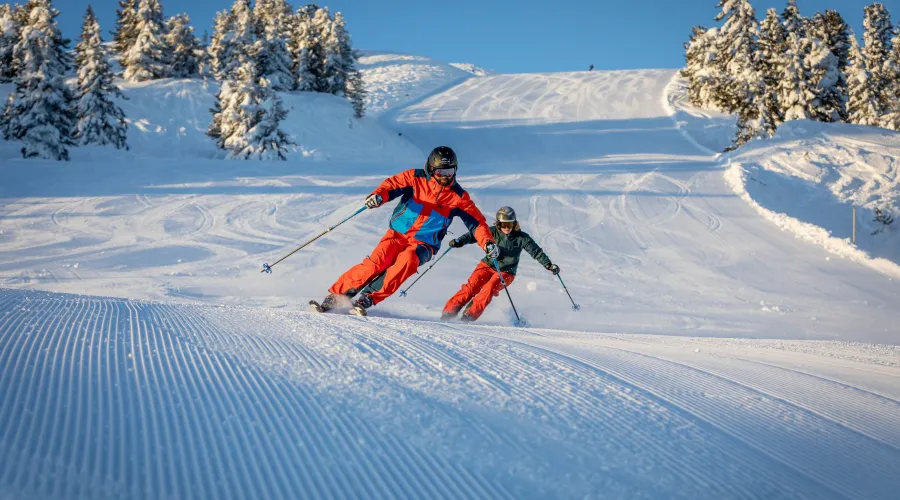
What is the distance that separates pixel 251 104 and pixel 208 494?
90.5 feet

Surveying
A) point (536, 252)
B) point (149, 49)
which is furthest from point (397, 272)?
point (149, 49)

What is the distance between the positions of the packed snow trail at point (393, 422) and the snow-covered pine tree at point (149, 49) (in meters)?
43.0

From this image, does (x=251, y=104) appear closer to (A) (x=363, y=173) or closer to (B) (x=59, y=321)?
(A) (x=363, y=173)

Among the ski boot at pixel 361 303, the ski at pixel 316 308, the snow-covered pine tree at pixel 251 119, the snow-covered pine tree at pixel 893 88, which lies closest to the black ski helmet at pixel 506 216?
the ski boot at pixel 361 303

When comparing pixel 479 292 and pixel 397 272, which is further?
pixel 479 292

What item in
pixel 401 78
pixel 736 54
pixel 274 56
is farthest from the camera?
pixel 401 78

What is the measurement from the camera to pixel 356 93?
3694 cm

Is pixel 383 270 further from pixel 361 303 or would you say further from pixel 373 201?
pixel 373 201

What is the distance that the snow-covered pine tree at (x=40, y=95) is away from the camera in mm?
25219

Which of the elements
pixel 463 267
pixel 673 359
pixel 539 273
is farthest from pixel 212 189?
pixel 673 359

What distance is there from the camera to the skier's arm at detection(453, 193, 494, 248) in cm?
757

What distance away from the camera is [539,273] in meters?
11.8

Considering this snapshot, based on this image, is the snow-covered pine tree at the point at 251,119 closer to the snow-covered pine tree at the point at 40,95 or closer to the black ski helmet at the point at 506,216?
the snow-covered pine tree at the point at 40,95

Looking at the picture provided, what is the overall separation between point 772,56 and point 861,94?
7680mm
